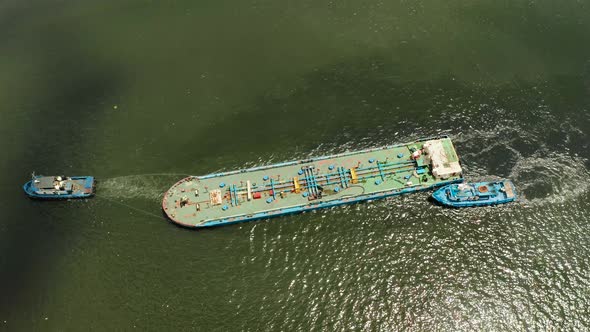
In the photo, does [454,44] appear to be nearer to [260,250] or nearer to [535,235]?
[535,235]

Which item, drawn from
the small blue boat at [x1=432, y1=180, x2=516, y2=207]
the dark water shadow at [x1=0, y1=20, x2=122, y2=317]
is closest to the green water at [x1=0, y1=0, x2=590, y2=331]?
the dark water shadow at [x1=0, y1=20, x2=122, y2=317]

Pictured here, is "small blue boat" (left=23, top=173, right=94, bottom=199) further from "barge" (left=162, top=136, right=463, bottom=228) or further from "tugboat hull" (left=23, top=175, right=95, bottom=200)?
"barge" (left=162, top=136, right=463, bottom=228)

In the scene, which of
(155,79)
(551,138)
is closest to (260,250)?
(155,79)

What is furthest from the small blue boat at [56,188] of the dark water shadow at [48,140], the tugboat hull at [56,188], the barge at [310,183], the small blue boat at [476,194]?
the small blue boat at [476,194]

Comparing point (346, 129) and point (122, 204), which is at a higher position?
point (346, 129)

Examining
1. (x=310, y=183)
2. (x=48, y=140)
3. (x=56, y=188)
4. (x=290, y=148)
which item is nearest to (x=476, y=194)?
(x=310, y=183)

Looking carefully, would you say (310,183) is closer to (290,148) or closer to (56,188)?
(290,148)
